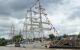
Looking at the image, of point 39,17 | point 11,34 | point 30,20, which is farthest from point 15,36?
point 39,17

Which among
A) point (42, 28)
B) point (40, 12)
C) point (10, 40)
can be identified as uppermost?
point (40, 12)

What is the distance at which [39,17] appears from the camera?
80375mm

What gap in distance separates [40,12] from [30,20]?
12539 millimetres

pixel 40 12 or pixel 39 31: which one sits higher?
pixel 40 12

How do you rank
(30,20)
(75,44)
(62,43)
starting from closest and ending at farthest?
(75,44) → (62,43) → (30,20)

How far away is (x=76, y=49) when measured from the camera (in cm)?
1969

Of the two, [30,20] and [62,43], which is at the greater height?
[30,20]

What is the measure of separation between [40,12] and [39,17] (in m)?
2.49

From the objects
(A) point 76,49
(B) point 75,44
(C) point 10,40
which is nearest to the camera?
(A) point 76,49

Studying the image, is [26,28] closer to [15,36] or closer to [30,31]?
[30,31]

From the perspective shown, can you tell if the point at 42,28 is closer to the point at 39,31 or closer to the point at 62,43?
the point at 39,31

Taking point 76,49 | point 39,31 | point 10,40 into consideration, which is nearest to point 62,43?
point 76,49

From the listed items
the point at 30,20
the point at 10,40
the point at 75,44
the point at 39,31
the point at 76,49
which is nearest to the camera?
the point at 76,49

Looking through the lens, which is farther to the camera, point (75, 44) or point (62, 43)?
point (62, 43)
